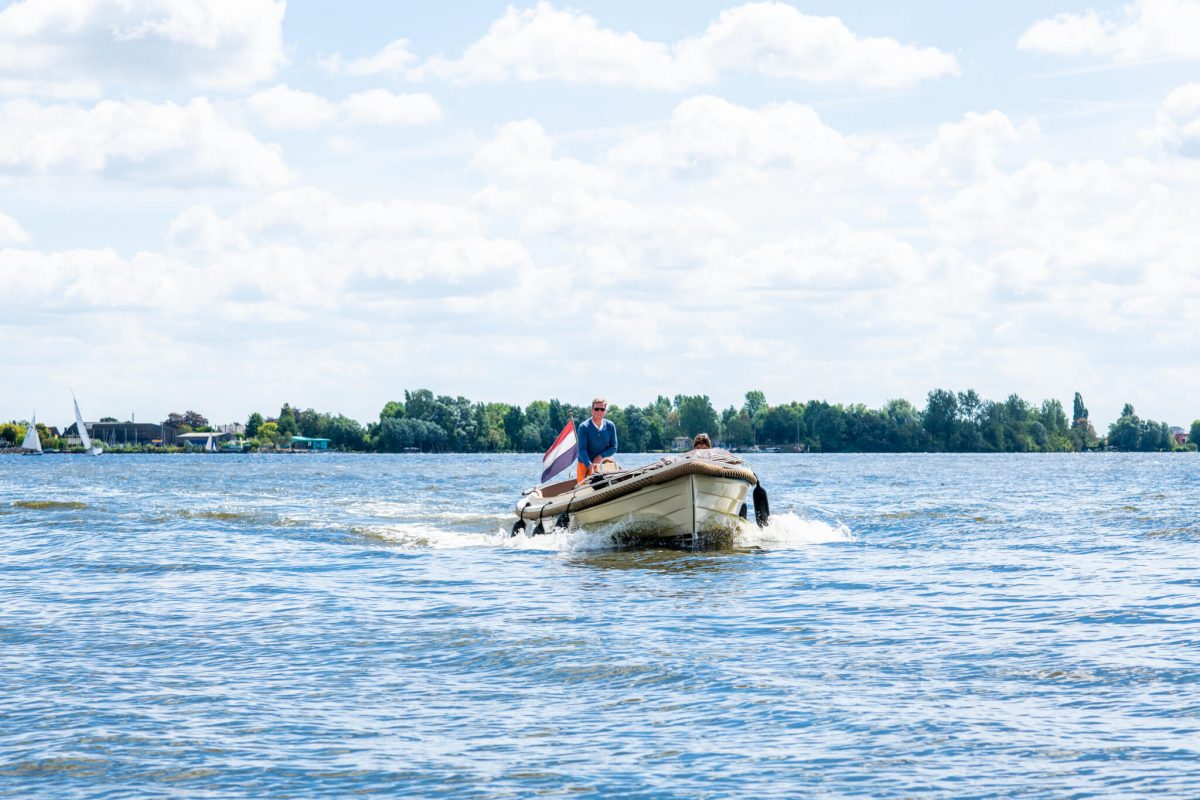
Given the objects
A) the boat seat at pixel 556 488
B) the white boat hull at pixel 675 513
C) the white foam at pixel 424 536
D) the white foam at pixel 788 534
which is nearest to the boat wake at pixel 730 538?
the white foam at pixel 788 534

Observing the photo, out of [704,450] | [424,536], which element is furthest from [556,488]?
[424,536]

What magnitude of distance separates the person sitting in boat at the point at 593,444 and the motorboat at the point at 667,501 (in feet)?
1.56

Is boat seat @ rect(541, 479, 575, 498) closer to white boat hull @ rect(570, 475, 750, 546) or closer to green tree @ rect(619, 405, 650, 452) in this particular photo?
white boat hull @ rect(570, 475, 750, 546)

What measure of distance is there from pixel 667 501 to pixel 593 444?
2.49 metres

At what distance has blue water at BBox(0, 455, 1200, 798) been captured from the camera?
28.4 ft

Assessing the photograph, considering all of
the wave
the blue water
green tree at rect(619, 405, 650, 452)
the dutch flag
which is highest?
green tree at rect(619, 405, 650, 452)

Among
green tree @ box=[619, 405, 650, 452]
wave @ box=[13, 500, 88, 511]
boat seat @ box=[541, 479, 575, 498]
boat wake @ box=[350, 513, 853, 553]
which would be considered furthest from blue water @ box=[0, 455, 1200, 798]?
green tree @ box=[619, 405, 650, 452]

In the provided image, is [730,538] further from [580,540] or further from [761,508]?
[580,540]

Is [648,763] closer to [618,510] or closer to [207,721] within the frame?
[207,721]

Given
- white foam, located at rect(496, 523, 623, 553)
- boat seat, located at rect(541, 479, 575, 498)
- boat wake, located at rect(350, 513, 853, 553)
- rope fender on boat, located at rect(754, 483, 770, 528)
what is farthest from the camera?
boat seat, located at rect(541, 479, 575, 498)

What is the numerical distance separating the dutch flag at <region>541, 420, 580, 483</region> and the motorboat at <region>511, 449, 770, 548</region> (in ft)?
6.20

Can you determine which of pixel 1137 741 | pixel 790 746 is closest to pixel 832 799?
pixel 790 746

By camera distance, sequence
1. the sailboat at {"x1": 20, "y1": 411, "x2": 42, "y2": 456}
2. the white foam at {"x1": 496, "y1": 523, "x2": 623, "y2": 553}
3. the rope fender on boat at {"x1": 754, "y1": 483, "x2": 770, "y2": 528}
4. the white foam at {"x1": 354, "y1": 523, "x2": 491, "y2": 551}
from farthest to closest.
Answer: the sailboat at {"x1": 20, "y1": 411, "x2": 42, "y2": 456}, the white foam at {"x1": 354, "y1": 523, "x2": 491, "y2": 551}, the rope fender on boat at {"x1": 754, "y1": 483, "x2": 770, "y2": 528}, the white foam at {"x1": 496, "y1": 523, "x2": 623, "y2": 553}

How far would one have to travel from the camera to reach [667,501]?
74.0 ft
